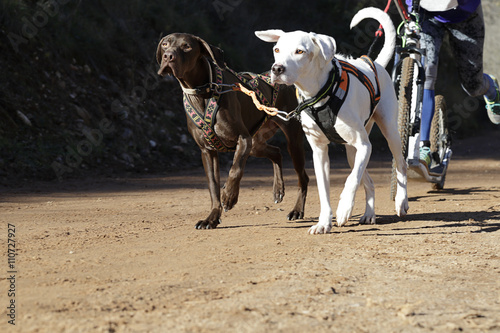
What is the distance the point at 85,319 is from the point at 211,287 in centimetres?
75

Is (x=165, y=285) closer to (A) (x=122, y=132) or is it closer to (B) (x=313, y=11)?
(A) (x=122, y=132)

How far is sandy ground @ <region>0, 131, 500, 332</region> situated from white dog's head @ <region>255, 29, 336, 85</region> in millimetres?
1162

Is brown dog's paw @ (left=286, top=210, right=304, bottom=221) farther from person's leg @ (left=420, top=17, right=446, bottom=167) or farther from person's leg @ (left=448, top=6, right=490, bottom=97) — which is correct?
person's leg @ (left=448, top=6, right=490, bottom=97)

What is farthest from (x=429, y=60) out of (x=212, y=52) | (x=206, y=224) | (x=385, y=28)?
(x=206, y=224)

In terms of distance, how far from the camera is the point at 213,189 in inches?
225

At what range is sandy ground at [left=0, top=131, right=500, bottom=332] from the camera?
288cm

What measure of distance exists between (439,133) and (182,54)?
3770 mm

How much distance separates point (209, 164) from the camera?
5773 mm

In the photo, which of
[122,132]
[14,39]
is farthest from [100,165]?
[14,39]

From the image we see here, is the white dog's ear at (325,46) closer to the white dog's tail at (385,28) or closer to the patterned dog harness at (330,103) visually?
the patterned dog harness at (330,103)

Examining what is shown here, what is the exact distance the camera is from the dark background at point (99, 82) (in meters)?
9.87

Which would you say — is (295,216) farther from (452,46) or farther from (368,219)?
(452,46)

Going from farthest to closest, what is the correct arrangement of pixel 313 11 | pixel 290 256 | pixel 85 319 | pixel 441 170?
1. pixel 313 11
2. pixel 441 170
3. pixel 290 256
4. pixel 85 319

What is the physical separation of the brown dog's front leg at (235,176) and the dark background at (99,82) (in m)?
4.28
